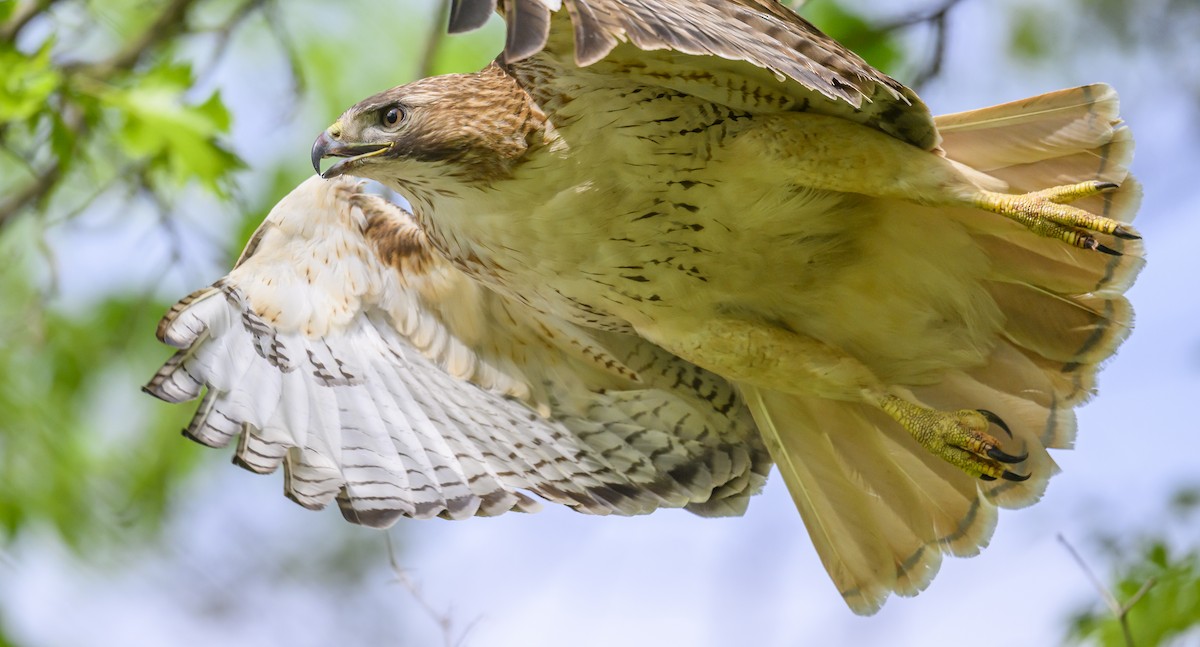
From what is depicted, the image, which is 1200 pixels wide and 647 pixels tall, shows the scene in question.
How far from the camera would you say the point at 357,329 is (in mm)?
4859

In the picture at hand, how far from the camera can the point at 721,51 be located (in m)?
3.00

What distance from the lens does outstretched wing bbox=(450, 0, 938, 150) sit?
9.04 feet

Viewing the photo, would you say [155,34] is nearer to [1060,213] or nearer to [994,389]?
[994,389]

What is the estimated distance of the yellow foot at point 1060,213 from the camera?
11.8 ft

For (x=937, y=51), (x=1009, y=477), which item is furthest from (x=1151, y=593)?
(x=937, y=51)

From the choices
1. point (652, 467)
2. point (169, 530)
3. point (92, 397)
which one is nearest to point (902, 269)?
point (652, 467)

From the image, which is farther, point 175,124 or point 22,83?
point 175,124

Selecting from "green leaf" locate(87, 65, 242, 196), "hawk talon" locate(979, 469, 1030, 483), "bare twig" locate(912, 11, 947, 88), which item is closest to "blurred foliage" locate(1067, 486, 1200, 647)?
"hawk talon" locate(979, 469, 1030, 483)

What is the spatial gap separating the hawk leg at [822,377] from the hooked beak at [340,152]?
109 centimetres

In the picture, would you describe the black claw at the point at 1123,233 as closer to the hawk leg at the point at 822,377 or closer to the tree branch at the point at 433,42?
the hawk leg at the point at 822,377

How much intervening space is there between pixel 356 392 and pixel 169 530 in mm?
862

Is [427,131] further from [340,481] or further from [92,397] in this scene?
[92,397]

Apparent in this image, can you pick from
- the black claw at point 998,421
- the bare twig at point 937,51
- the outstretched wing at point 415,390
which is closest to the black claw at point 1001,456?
the black claw at point 998,421

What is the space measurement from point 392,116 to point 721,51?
144cm
